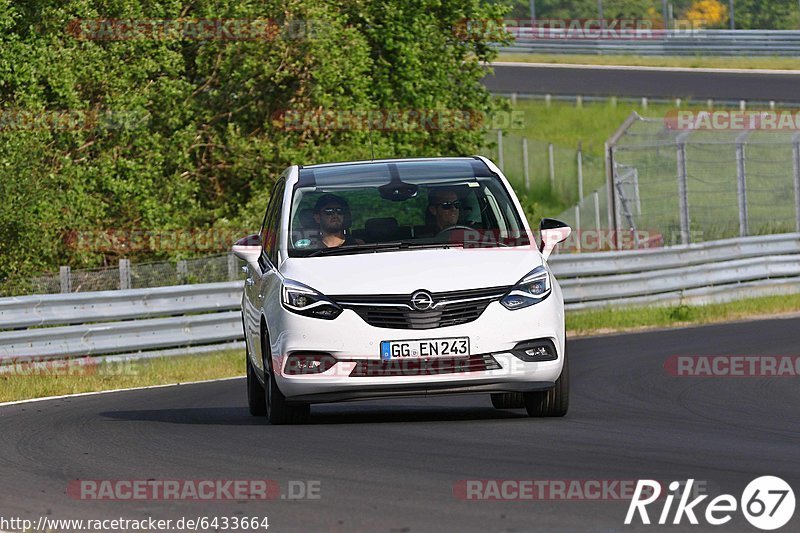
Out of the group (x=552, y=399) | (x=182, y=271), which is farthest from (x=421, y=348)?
(x=182, y=271)

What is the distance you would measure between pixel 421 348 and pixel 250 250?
204 centimetres

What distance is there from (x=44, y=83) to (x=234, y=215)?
4.76 meters

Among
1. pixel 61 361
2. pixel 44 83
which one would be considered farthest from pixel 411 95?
pixel 61 361

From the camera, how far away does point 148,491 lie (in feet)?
26.1

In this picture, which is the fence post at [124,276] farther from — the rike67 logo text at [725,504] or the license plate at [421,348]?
Answer: the rike67 logo text at [725,504]

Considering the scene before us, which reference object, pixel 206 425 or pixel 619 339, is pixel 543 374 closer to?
pixel 206 425

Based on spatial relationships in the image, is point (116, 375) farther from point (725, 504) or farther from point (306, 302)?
point (725, 504)

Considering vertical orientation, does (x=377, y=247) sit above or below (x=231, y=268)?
above

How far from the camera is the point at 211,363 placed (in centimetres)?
1878

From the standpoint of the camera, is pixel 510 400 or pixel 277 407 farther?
pixel 510 400

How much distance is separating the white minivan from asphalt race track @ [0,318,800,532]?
301mm

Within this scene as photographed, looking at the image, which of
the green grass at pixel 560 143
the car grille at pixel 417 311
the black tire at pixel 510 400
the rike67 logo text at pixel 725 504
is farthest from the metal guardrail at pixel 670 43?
the rike67 logo text at pixel 725 504

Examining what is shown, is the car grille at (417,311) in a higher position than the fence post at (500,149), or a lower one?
higher

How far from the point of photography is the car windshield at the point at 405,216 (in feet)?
36.1
